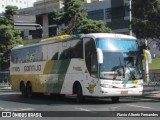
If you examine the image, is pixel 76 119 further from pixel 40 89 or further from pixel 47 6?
pixel 47 6

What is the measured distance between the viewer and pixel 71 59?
22656mm

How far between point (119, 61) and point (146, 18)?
5965 millimetres

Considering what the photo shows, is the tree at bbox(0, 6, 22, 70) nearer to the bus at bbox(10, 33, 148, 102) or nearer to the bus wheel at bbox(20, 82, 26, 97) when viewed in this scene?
the bus wheel at bbox(20, 82, 26, 97)

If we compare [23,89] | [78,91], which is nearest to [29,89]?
[23,89]

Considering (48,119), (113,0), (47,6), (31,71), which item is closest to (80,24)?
(31,71)

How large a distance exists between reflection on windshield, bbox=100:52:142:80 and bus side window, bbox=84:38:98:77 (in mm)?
442

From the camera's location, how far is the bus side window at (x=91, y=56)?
20859 mm

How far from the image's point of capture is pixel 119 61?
2083 cm

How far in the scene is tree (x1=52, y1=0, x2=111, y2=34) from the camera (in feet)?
147

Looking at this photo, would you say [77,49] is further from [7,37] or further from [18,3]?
[18,3]

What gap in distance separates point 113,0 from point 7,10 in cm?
3419

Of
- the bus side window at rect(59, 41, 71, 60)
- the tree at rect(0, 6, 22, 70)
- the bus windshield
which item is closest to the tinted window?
the bus side window at rect(59, 41, 71, 60)

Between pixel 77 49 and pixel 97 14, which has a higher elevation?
pixel 97 14

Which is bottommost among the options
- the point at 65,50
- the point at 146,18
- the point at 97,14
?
the point at 65,50
